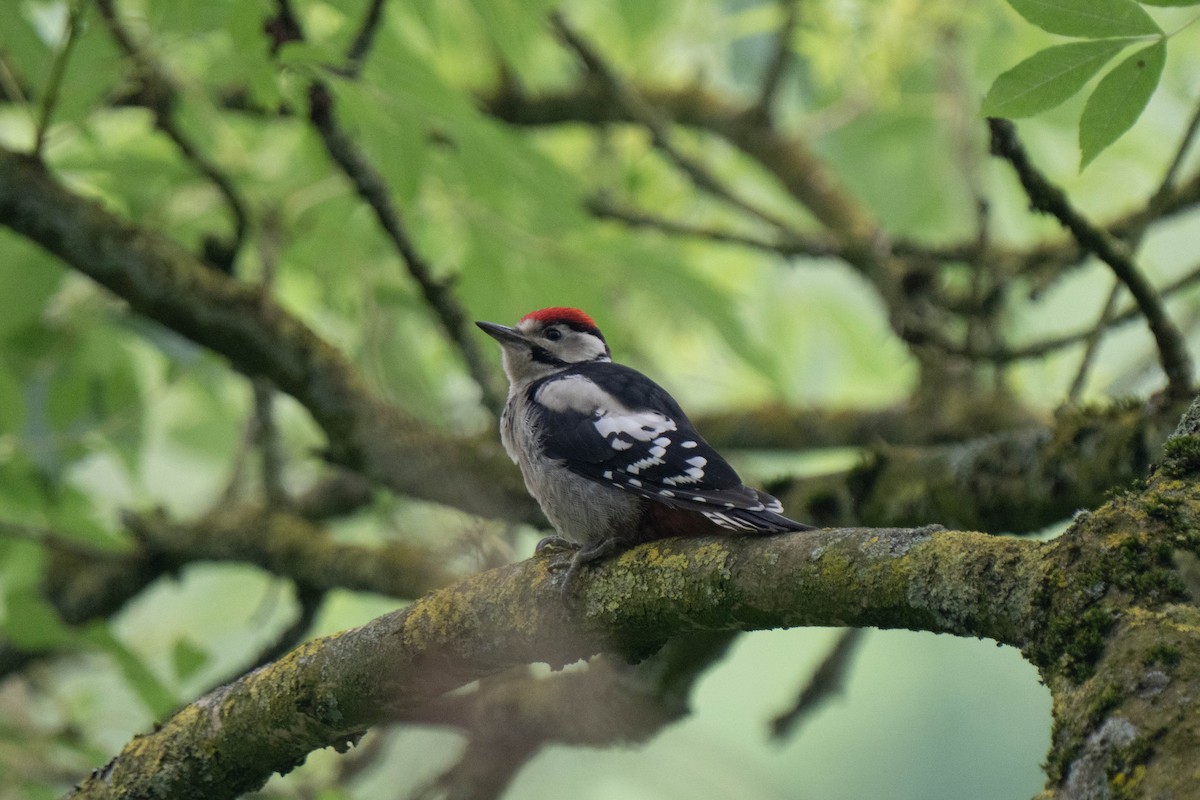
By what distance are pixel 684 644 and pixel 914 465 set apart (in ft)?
3.08

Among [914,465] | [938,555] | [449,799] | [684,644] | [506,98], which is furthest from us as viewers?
[506,98]

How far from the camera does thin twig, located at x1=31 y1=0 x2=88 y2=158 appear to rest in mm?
3272

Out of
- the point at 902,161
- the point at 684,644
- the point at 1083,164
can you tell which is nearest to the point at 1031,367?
the point at 902,161

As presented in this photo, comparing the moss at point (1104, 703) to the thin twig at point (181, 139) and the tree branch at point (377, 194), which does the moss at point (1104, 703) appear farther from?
the thin twig at point (181, 139)

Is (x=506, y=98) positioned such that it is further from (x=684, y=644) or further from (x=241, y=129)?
(x=684, y=644)

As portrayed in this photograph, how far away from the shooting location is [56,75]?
11.3 feet

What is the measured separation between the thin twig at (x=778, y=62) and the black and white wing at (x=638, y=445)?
2272mm

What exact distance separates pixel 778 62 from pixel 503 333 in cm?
225

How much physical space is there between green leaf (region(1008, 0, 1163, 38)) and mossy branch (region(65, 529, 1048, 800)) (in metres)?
0.83

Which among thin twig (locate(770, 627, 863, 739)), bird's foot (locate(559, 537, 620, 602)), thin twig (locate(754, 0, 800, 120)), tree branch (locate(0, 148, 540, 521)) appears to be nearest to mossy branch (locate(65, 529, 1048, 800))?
bird's foot (locate(559, 537, 620, 602))

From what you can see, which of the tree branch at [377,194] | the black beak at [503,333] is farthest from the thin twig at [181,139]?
the black beak at [503,333]

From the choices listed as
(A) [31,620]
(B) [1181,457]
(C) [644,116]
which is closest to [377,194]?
(C) [644,116]

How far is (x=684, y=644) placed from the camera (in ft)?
12.9

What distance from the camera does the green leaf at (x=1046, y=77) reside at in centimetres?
204
